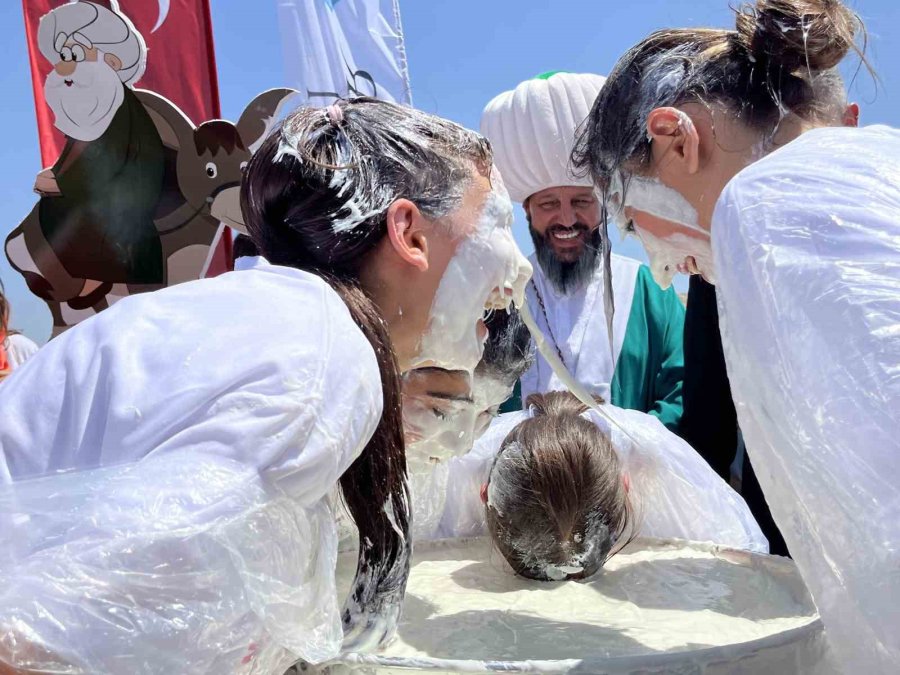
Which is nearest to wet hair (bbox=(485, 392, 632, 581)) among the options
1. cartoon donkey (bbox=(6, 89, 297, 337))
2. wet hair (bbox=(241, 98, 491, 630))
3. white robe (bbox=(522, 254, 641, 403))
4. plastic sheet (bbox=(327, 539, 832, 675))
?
plastic sheet (bbox=(327, 539, 832, 675))

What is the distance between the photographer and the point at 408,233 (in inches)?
45.9

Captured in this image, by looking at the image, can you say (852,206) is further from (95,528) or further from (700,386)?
(700,386)

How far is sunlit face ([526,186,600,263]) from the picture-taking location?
2.99m

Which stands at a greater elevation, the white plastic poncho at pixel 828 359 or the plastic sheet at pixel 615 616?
the white plastic poncho at pixel 828 359

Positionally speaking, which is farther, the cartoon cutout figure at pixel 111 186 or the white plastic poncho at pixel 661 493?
the cartoon cutout figure at pixel 111 186

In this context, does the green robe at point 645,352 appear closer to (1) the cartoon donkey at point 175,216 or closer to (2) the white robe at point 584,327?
(2) the white robe at point 584,327

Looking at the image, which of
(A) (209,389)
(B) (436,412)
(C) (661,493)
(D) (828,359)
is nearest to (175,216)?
→ (B) (436,412)

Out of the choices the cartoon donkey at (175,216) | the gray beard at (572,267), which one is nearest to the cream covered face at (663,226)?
the gray beard at (572,267)

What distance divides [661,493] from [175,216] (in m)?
3.59

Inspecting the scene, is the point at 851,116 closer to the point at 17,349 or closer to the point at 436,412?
the point at 436,412

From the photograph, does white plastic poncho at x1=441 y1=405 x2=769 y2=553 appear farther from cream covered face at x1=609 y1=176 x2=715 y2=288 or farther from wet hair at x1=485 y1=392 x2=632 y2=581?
cream covered face at x1=609 y1=176 x2=715 y2=288

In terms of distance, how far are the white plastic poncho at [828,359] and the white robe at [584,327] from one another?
1606 mm

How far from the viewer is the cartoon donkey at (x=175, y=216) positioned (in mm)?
4578

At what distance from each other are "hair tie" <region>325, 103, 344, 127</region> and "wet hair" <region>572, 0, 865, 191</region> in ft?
1.48
